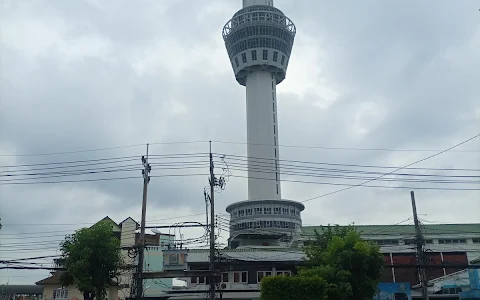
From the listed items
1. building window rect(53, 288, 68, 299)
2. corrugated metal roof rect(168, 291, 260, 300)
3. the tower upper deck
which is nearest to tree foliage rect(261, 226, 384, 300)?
corrugated metal roof rect(168, 291, 260, 300)

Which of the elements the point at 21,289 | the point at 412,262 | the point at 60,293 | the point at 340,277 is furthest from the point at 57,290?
the point at 21,289

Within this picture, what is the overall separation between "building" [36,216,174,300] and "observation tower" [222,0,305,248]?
2012 centimetres

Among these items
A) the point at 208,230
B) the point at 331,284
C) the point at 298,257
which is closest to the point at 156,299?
the point at 298,257

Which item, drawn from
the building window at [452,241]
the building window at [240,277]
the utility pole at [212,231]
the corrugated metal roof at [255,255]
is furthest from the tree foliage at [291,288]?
the building window at [452,241]

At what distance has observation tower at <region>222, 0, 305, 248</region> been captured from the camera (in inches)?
3415

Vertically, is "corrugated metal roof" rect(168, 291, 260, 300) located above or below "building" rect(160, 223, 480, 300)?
below

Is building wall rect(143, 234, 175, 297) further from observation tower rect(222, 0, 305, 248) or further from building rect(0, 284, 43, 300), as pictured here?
building rect(0, 284, 43, 300)

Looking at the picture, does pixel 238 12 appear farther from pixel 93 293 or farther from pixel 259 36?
pixel 93 293

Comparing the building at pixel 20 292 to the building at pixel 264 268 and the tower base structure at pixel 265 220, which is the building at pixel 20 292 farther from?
the building at pixel 264 268

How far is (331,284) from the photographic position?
32906 mm

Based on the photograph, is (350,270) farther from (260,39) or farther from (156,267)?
(260,39)

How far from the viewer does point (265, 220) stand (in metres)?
86.5

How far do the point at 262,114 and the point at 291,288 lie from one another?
68.8 metres

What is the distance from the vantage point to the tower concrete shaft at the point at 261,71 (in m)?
94.2
